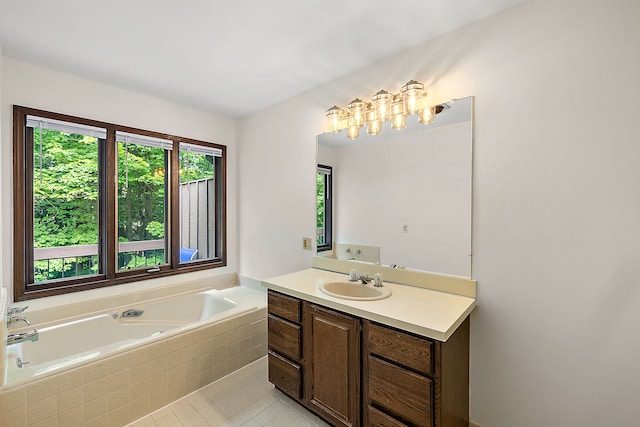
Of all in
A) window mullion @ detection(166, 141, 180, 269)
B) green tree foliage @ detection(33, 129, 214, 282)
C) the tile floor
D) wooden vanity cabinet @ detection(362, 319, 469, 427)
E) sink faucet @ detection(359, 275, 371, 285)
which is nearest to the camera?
wooden vanity cabinet @ detection(362, 319, 469, 427)

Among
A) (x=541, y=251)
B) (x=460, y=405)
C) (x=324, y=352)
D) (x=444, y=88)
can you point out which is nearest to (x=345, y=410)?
(x=324, y=352)

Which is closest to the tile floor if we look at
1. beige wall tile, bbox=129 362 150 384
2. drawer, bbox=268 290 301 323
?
beige wall tile, bbox=129 362 150 384

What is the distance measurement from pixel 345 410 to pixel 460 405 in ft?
2.09

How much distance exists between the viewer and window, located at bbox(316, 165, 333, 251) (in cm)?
241

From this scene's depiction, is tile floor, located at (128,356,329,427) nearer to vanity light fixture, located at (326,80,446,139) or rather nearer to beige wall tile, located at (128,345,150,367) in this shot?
beige wall tile, located at (128,345,150,367)

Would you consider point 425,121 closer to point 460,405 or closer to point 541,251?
point 541,251

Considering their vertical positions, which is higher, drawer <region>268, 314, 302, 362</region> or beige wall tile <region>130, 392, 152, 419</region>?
drawer <region>268, 314, 302, 362</region>

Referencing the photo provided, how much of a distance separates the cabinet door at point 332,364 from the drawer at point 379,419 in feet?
0.26

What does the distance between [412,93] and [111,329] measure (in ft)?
9.72

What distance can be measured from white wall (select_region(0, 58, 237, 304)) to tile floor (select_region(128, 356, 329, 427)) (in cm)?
141

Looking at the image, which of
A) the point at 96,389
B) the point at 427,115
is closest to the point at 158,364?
the point at 96,389

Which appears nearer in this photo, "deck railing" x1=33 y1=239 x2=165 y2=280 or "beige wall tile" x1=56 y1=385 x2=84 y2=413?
"beige wall tile" x1=56 y1=385 x2=84 y2=413

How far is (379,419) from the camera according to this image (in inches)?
56.9

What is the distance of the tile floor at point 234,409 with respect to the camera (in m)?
1.77
